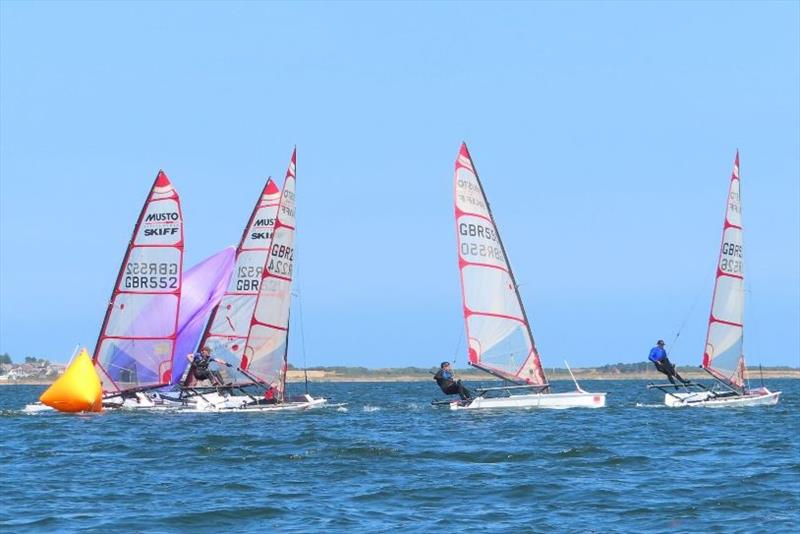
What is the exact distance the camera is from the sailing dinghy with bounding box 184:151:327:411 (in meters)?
43.7

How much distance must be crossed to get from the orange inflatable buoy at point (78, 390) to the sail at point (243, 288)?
459 cm

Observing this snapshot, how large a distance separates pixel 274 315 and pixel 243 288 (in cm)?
251

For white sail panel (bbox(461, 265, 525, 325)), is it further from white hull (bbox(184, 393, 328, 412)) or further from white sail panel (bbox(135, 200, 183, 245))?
white sail panel (bbox(135, 200, 183, 245))

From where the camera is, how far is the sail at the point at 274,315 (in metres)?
43.8

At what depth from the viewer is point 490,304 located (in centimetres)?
4222

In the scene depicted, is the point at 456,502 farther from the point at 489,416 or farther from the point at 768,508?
the point at 489,416

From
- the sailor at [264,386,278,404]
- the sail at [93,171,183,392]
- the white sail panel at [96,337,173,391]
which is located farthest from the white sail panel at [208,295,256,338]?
the sailor at [264,386,278,404]

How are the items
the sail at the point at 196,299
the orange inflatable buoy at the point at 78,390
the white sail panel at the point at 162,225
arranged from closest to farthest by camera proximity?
the orange inflatable buoy at the point at 78,390
the white sail panel at the point at 162,225
the sail at the point at 196,299

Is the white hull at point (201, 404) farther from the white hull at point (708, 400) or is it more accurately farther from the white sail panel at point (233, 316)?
the white hull at point (708, 400)

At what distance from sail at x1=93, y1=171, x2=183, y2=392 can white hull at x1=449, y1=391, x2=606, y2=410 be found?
969 cm

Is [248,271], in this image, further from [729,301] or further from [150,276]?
[729,301]

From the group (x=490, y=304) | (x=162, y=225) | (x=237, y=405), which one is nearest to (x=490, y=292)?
(x=490, y=304)

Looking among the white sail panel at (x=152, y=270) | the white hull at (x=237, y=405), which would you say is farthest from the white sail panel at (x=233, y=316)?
the white sail panel at (x=152, y=270)

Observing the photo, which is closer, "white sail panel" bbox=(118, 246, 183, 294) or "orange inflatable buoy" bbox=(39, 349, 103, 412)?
"orange inflatable buoy" bbox=(39, 349, 103, 412)
